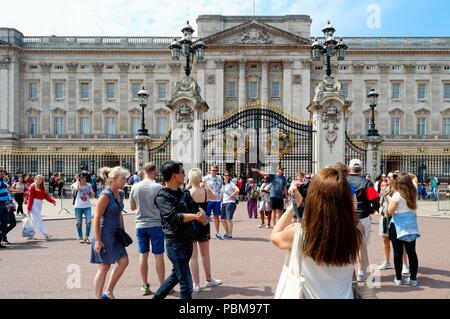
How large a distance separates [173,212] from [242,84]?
144 ft

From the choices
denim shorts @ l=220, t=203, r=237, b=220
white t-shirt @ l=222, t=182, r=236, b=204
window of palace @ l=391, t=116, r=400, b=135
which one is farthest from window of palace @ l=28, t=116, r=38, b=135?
denim shorts @ l=220, t=203, r=237, b=220

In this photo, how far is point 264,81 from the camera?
47.5 meters

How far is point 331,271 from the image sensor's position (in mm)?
2787

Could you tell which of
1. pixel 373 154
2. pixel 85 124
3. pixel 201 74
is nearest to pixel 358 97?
pixel 201 74

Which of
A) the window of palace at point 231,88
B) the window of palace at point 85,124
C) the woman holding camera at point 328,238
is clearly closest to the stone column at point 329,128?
the woman holding camera at point 328,238

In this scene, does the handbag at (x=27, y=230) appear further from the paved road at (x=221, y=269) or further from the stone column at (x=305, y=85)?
the stone column at (x=305, y=85)

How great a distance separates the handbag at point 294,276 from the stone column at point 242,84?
44.8 meters

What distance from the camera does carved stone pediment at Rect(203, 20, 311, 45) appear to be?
46.0 metres

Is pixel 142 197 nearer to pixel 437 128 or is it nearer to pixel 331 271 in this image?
pixel 331 271

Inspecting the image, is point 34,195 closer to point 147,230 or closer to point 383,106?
point 147,230
